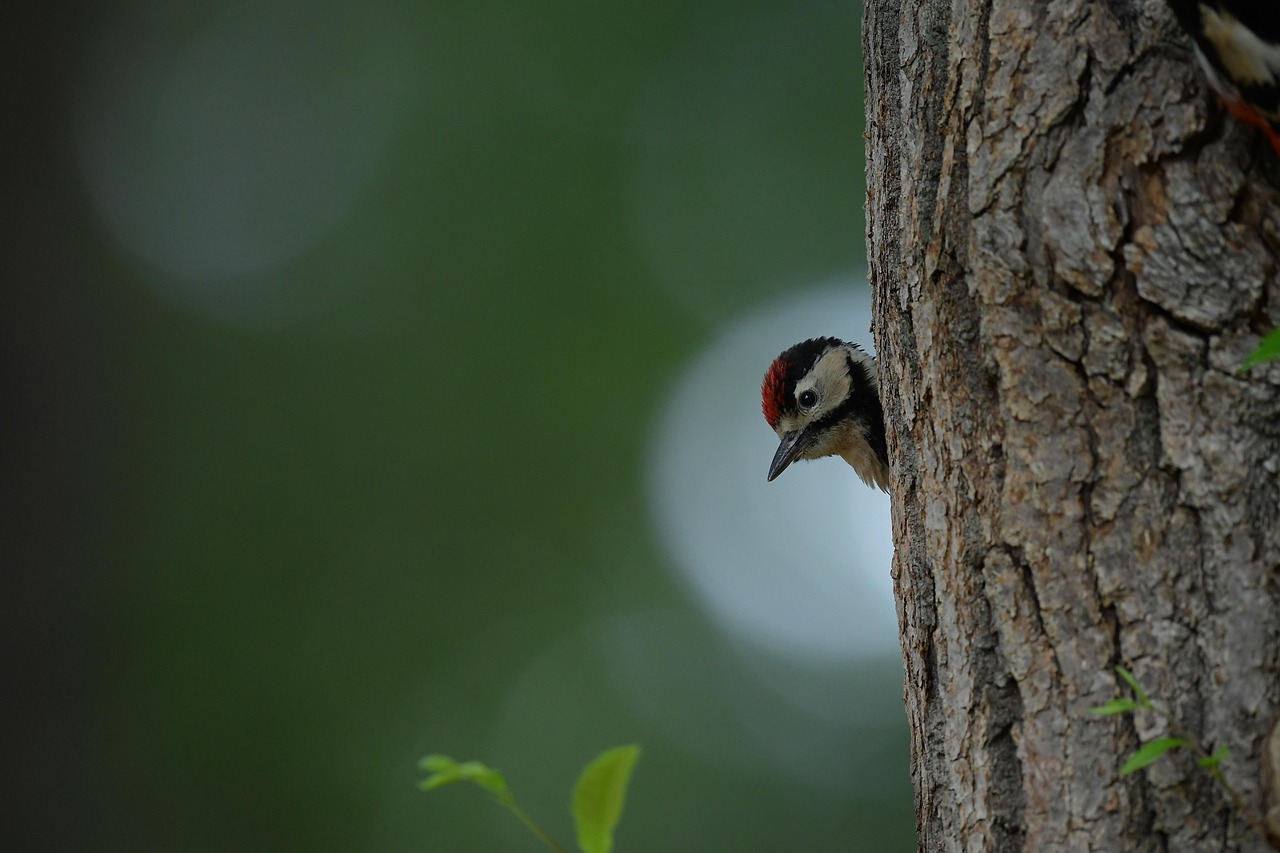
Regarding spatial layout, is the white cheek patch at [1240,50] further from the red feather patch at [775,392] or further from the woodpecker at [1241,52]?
the red feather patch at [775,392]

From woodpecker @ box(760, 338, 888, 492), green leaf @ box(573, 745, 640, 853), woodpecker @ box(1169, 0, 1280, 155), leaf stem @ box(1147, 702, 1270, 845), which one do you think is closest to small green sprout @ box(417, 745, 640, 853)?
green leaf @ box(573, 745, 640, 853)

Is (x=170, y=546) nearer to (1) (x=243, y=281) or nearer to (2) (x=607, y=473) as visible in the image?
(1) (x=243, y=281)

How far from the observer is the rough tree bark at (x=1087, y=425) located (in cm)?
128

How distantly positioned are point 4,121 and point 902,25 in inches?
204

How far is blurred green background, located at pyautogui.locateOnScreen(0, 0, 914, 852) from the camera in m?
6.78

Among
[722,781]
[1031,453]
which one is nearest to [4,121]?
[1031,453]

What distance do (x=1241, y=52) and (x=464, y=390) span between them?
6.66 m

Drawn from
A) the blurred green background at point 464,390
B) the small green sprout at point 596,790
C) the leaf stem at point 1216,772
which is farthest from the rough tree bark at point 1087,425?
the blurred green background at point 464,390

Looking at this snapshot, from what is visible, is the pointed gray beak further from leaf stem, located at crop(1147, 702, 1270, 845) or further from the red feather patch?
leaf stem, located at crop(1147, 702, 1270, 845)

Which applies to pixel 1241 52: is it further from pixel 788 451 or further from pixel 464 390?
pixel 464 390

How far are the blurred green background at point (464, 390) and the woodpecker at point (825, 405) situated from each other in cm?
310

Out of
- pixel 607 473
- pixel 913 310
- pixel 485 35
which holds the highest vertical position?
pixel 485 35

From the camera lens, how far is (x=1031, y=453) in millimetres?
1460

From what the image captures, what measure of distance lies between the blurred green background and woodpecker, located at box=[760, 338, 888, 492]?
3100 millimetres
